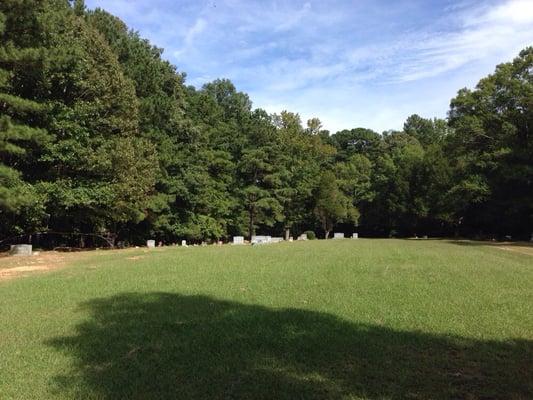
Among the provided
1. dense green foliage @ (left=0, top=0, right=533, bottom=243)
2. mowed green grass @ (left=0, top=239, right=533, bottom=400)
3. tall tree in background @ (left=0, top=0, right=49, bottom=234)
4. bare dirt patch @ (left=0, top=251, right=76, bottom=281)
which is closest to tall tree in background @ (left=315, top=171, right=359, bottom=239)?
dense green foliage @ (left=0, top=0, right=533, bottom=243)

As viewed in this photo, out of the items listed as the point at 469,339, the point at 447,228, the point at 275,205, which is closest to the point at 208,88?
the point at 275,205

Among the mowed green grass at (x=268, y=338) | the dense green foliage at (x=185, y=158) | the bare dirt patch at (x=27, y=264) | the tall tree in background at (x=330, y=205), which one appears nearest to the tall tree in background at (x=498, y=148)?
the dense green foliage at (x=185, y=158)

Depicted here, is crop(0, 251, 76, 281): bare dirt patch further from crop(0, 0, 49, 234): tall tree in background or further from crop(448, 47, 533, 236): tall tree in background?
crop(448, 47, 533, 236): tall tree in background

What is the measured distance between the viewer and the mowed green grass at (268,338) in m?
5.48

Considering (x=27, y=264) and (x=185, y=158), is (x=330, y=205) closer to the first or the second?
(x=185, y=158)

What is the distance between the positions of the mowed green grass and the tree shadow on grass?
0.02 meters

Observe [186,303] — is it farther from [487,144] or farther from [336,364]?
[487,144]

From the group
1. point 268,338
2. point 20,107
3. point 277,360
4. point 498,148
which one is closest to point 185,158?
point 20,107

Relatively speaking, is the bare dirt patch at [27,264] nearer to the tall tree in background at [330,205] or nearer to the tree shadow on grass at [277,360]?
the tree shadow on grass at [277,360]

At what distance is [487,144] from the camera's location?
143ft

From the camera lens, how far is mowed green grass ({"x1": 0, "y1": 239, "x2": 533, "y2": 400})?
18.0ft

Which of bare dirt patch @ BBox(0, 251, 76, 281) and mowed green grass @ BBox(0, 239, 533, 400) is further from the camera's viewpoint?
bare dirt patch @ BBox(0, 251, 76, 281)

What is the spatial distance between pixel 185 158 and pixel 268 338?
3676 cm

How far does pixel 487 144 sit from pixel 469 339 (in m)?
40.1
